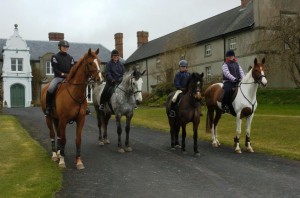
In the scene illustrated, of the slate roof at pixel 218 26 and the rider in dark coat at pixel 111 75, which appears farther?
the slate roof at pixel 218 26

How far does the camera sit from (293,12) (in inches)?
1449

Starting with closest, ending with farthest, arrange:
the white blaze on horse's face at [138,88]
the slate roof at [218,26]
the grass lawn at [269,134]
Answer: the white blaze on horse's face at [138,88] → the grass lawn at [269,134] → the slate roof at [218,26]

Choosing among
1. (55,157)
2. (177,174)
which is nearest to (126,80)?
(55,157)

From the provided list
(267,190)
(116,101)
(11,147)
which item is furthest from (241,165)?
(11,147)

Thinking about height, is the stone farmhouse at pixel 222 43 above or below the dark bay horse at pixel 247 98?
above

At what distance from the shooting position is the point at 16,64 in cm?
4959

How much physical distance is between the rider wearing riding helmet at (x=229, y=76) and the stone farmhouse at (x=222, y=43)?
753 inches

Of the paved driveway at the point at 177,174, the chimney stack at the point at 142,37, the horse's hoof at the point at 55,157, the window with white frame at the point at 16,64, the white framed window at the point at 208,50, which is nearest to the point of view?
the paved driveway at the point at 177,174

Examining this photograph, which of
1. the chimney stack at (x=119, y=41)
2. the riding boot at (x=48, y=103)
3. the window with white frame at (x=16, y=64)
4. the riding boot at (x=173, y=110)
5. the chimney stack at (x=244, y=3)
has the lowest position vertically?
the riding boot at (x=173, y=110)

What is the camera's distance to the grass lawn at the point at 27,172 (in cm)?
709

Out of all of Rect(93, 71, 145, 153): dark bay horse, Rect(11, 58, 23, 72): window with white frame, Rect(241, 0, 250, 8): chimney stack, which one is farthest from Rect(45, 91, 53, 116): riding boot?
Rect(11, 58, 23, 72): window with white frame

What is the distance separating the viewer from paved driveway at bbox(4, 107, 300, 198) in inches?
276

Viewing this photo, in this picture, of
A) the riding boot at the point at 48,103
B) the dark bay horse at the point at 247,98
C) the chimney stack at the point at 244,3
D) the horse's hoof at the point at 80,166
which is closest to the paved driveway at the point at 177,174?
the horse's hoof at the point at 80,166

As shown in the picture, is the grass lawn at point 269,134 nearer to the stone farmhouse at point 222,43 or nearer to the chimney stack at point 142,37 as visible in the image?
the stone farmhouse at point 222,43
